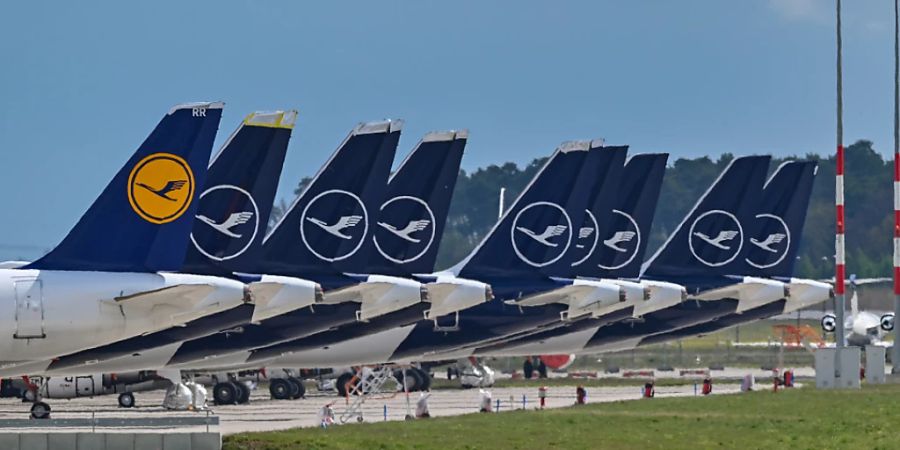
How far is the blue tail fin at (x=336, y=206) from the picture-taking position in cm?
5500

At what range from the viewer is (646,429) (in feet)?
165

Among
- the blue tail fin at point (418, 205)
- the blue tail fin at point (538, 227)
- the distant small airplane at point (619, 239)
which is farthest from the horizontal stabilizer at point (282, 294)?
the distant small airplane at point (619, 239)

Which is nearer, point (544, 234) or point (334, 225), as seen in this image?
point (334, 225)

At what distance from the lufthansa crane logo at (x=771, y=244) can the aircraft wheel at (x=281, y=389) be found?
777 inches

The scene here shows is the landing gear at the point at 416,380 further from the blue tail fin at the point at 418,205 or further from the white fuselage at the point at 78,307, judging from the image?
the white fuselage at the point at 78,307

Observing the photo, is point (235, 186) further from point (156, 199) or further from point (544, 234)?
point (544, 234)

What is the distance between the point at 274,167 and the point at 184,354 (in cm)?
637

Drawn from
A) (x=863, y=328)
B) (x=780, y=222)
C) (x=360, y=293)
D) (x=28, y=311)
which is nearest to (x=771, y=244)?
(x=780, y=222)

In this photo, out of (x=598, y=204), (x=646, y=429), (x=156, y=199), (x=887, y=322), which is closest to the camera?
(x=156, y=199)

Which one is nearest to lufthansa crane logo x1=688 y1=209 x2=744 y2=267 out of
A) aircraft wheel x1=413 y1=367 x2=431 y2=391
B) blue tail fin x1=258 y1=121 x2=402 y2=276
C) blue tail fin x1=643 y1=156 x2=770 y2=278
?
blue tail fin x1=643 y1=156 x2=770 y2=278

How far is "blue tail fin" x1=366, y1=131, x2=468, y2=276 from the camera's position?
192 feet

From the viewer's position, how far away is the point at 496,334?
214 ft

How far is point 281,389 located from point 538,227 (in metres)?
16.5

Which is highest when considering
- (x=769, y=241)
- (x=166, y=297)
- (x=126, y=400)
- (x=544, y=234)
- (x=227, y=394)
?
(x=769, y=241)
